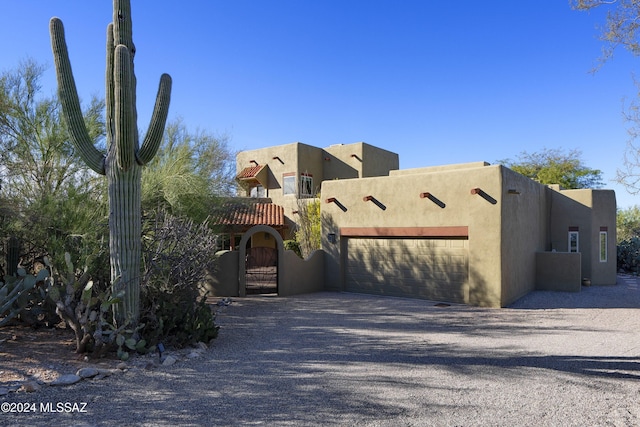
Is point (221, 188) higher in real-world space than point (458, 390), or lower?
higher

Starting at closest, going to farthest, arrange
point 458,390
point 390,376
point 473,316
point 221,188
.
Result: point 458,390, point 390,376, point 473,316, point 221,188

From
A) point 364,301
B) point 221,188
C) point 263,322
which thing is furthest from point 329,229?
point 263,322

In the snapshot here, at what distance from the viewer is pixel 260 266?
16.3 m

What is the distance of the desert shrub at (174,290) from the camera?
8.20 meters

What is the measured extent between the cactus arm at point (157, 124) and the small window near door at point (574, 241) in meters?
17.2

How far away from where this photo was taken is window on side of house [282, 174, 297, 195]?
25594 millimetres

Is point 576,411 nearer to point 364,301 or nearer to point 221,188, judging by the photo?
point 364,301

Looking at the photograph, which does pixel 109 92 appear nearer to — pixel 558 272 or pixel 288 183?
pixel 558 272

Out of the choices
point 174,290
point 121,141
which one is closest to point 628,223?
point 174,290

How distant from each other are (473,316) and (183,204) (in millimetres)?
9955

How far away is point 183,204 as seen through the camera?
584 inches

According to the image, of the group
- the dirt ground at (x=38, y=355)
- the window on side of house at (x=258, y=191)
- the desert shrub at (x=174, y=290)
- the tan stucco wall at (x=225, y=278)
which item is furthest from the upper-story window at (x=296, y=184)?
the dirt ground at (x=38, y=355)

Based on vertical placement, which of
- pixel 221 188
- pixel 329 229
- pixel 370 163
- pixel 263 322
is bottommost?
pixel 263 322

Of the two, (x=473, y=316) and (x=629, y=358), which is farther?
(x=473, y=316)
